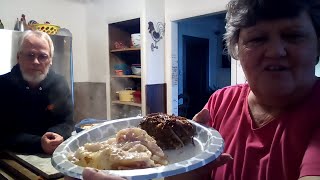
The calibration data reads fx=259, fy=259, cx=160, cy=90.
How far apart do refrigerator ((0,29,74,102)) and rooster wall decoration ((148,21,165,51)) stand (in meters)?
0.98

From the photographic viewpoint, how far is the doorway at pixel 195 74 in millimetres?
4299

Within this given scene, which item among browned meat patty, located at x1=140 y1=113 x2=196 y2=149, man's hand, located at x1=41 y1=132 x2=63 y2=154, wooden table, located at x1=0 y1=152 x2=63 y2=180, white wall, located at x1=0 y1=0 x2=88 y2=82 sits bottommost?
wooden table, located at x1=0 y1=152 x2=63 y2=180

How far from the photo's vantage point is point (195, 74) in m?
4.55

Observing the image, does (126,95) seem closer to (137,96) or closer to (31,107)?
(137,96)

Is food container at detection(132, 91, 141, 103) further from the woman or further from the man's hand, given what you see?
the woman

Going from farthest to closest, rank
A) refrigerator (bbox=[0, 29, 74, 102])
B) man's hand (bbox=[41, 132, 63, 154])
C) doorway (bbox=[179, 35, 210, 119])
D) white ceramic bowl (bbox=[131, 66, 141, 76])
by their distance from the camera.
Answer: doorway (bbox=[179, 35, 210, 119])
white ceramic bowl (bbox=[131, 66, 141, 76])
refrigerator (bbox=[0, 29, 74, 102])
man's hand (bbox=[41, 132, 63, 154])

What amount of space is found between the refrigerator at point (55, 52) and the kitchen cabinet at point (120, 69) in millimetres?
547

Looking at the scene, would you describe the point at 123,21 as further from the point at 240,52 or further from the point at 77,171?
the point at 77,171

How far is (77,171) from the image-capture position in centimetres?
54

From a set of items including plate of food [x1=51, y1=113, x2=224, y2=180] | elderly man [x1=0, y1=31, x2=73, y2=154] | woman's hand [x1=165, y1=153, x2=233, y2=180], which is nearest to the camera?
plate of food [x1=51, y1=113, x2=224, y2=180]

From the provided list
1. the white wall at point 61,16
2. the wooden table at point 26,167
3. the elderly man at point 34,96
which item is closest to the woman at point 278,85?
the wooden table at point 26,167

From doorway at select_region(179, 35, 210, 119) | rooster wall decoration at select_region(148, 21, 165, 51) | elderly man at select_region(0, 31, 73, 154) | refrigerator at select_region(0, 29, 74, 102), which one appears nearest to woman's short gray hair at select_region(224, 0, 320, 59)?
elderly man at select_region(0, 31, 73, 154)

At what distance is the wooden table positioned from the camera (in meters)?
0.96

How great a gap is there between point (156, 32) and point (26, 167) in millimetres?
2149
